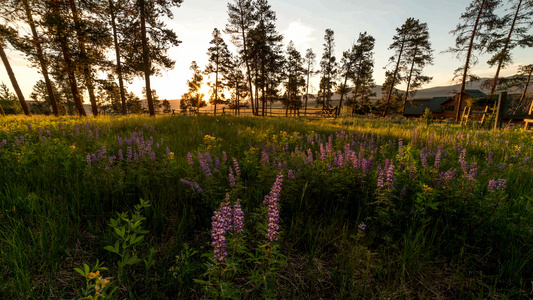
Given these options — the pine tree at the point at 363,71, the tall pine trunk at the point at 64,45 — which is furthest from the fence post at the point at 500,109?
the pine tree at the point at 363,71

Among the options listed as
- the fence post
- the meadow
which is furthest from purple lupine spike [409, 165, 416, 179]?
the fence post

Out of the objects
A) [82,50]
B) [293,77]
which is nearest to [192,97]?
[293,77]

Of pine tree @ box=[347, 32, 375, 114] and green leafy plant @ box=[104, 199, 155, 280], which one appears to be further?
pine tree @ box=[347, 32, 375, 114]

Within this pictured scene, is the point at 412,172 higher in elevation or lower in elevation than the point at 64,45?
lower

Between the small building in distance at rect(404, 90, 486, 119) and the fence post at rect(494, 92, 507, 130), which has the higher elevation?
the small building in distance at rect(404, 90, 486, 119)

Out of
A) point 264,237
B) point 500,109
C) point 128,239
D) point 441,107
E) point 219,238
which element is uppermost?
point 441,107

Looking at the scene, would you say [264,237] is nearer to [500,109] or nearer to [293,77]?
[500,109]

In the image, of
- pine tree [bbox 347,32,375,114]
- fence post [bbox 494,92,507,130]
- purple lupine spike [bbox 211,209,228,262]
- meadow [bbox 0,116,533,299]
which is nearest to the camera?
purple lupine spike [bbox 211,209,228,262]

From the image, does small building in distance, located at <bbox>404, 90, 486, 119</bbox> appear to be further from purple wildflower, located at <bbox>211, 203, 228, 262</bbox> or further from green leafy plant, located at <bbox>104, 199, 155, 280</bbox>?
green leafy plant, located at <bbox>104, 199, 155, 280</bbox>

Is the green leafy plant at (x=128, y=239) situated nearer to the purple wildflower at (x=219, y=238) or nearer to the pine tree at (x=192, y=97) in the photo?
the purple wildflower at (x=219, y=238)

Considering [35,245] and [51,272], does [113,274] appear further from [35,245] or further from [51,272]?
[35,245]

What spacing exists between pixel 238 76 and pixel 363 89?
32462 mm

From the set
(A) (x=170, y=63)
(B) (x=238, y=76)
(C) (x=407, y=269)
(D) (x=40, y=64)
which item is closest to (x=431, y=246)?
(C) (x=407, y=269)

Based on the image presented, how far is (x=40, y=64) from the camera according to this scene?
14.4 meters
